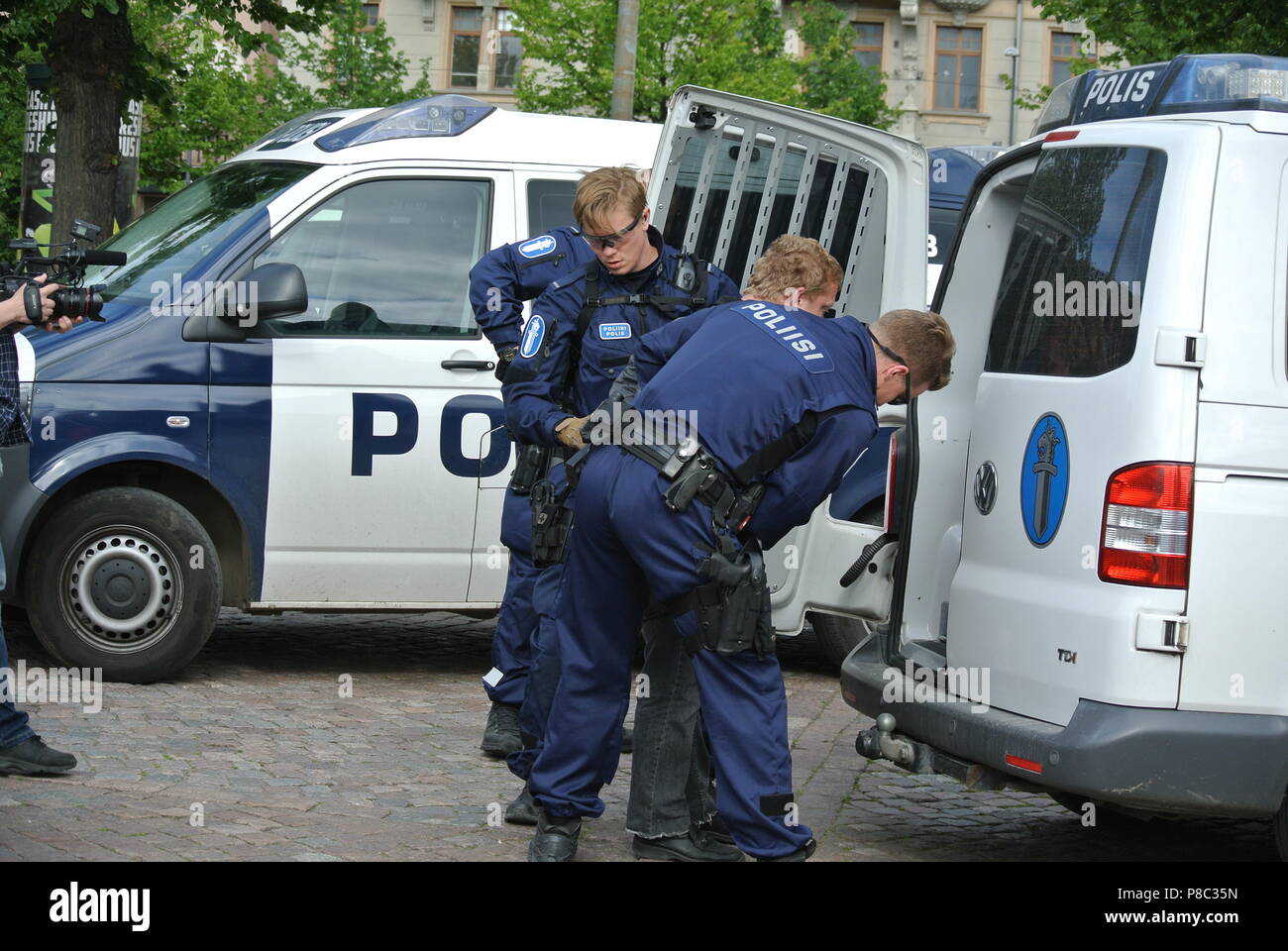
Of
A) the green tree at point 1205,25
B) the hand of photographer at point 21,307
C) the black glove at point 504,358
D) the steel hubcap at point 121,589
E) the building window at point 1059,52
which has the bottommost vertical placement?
the steel hubcap at point 121,589

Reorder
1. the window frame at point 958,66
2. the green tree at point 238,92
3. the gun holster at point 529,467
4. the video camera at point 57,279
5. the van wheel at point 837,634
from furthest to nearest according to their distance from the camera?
1. the window frame at point 958,66
2. the green tree at point 238,92
3. the van wheel at point 837,634
4. the gun holster at point 529,467
5. the video camera at point 57,279

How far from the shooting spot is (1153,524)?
13.5 ft

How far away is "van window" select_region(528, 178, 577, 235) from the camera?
7457 mm

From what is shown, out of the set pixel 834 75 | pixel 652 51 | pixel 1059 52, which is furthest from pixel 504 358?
pixel 1059 52

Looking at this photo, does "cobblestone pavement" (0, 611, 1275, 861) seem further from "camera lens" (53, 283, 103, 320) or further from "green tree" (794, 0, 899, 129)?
"green tree" (794, 0, 899, 129)

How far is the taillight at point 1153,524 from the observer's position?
410 cm

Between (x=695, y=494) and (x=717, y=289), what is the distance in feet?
4.21

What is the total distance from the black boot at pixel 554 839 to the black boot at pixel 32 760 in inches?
65.6

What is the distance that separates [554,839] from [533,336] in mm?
1514

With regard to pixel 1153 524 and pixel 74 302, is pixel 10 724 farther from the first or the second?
pixel 1153 524

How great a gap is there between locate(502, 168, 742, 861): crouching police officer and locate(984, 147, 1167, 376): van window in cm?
99

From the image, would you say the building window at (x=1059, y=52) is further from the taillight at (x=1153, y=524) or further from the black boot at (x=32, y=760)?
the taillight at (x=1153, y=524)

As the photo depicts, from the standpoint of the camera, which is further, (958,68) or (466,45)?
(958,68)

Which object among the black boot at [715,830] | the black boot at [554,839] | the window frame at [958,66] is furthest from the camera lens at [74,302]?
the window frame at [958,66]
